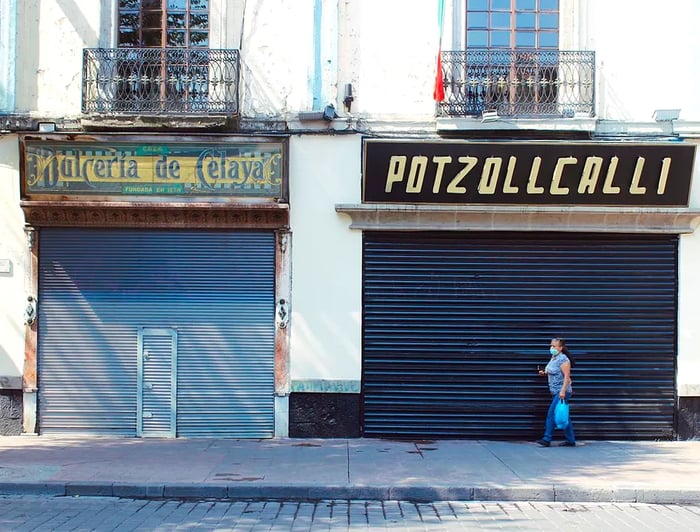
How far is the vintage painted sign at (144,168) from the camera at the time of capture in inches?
466

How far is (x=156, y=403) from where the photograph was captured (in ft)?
39.2

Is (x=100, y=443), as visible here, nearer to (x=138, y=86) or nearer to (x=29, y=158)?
(x=29, y=158)

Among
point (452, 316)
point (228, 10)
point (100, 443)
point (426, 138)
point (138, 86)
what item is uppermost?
point (228, 10)

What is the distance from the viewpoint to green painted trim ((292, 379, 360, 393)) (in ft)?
38.9

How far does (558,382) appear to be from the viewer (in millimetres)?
11258

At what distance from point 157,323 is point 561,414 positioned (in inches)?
240

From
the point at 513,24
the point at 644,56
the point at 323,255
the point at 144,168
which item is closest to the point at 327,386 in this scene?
the point at 323,255

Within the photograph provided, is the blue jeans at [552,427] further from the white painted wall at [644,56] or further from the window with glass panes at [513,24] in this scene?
the window with glass panes at [513,24]

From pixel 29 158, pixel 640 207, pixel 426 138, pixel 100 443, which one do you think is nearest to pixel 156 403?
pixel 100 443

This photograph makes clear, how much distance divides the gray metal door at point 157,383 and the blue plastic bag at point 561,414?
18.4 ft

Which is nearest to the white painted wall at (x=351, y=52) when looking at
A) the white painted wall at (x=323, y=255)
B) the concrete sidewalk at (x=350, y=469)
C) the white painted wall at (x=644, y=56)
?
the white painted wall at (x=644, y=56)

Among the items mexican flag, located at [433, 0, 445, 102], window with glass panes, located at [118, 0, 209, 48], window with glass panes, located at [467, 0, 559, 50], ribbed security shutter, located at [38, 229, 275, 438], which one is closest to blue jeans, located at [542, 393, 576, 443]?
ribbed security shutter, located at [38, 229, 275, 438]

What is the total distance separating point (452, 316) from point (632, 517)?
468 centimetres

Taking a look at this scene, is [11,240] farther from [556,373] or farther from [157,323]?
[556,373]
